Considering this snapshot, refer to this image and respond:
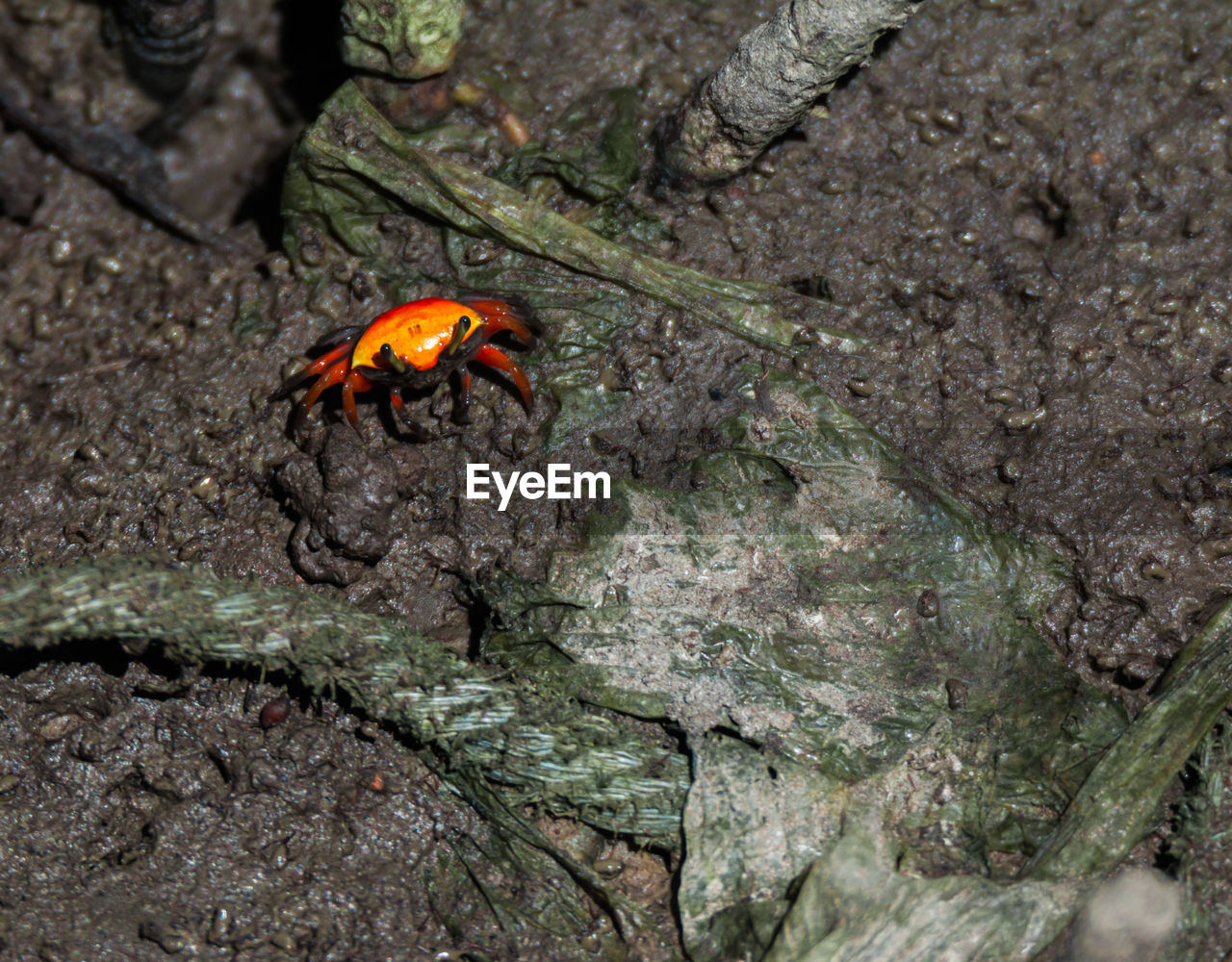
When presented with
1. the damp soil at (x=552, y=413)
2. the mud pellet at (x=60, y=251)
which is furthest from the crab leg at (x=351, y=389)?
the mud pellet at (x=60, y=251)

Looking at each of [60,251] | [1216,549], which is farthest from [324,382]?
[1216,549]

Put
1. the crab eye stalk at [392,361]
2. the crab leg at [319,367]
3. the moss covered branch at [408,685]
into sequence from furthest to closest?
1. the crab leg at [319,367]
2. the crab eye stalk at [392,361]
3. the moss covered branch at [408,685]

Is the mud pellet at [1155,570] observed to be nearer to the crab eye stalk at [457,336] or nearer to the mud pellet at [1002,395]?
the mud pellet at [1002,395]

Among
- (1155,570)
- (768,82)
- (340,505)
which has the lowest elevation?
(340,505)

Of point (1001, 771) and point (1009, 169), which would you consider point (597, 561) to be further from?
point (1009, 169)

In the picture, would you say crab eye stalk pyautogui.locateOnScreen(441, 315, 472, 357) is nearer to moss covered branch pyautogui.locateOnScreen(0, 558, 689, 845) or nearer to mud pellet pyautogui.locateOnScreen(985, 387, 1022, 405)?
moss covered branch pyautogui.locateOnScreen(0, 558, 689, 845)

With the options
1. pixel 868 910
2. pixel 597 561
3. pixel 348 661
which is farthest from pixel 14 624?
pixel 868 910

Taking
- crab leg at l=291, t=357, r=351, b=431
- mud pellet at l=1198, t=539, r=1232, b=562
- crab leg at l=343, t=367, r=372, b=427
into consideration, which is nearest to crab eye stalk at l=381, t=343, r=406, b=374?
crab leg at l=343, t=367, r=372, b=427

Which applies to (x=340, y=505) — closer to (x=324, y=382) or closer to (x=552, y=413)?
(x=324, y=382)
